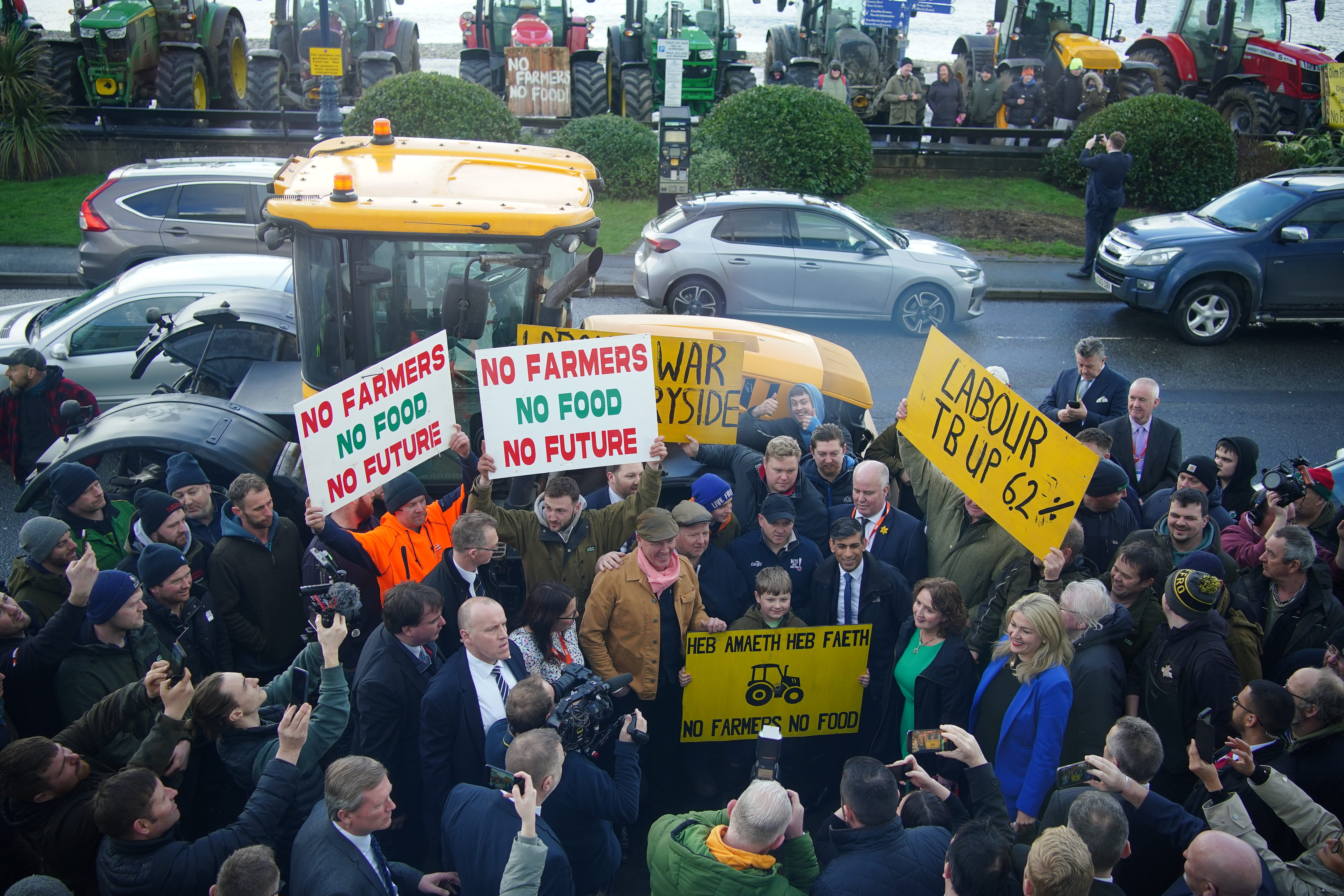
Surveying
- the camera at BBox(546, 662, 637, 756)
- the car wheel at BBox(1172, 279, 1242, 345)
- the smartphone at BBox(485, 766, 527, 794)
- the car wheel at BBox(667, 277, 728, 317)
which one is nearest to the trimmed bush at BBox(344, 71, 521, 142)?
the car wheel at BBox(667, 277, 728, 317)

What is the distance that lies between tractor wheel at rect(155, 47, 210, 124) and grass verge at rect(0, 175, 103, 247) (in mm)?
1956

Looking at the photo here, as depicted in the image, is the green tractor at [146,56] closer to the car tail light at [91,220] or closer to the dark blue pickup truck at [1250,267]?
the car tail light at [91,220]

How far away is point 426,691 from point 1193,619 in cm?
345

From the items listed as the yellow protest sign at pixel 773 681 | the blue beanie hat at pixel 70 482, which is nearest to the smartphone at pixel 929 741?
the yellow protest sign at pixel 773 681

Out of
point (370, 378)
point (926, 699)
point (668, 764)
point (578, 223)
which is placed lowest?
point (668, 764)

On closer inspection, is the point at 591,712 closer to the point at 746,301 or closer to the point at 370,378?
the point at 370,378

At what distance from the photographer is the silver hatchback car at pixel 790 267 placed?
1220 cm

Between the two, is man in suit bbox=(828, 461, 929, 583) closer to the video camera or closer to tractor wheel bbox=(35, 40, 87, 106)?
the video camera

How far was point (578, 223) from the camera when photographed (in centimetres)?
605

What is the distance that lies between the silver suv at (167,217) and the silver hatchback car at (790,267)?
4814 millimetres

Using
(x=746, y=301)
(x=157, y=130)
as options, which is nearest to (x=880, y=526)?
(x=746, y=301)

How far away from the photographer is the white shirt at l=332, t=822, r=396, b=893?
3.56 m

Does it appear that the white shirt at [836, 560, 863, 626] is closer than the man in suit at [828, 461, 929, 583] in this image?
Yes

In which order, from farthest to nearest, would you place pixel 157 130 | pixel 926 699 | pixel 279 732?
1. pixel 157 130
2. pixel 926 699
3. pixel 279 732
